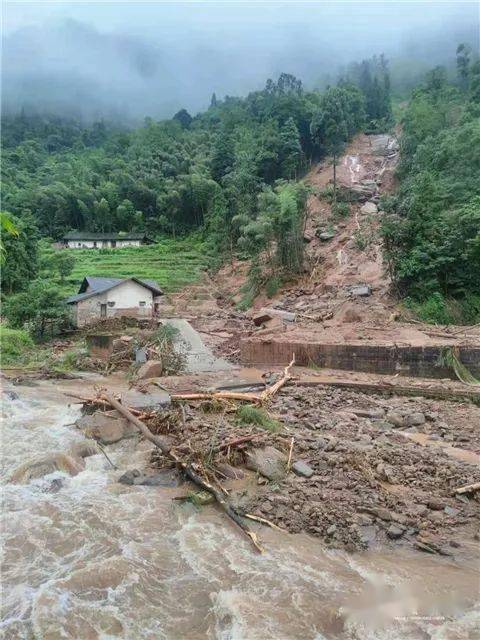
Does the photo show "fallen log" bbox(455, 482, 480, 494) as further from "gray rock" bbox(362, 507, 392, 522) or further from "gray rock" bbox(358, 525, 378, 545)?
"gray rock" bbox(358, 525, 378, 545)

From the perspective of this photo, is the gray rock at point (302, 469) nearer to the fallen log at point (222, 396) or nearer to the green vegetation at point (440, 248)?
the fallen log at point (222, 396)

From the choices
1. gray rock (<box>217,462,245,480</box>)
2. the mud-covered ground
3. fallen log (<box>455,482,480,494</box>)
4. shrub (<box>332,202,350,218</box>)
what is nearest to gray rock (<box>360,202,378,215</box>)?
shrub (<box>332,202,350,218</box>)

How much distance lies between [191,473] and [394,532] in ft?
10.9

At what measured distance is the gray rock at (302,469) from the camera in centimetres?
799

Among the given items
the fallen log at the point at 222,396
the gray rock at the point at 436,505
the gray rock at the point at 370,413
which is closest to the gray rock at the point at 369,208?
the gray rock at the point at 370,413

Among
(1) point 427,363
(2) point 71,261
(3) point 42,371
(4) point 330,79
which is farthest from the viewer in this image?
(4) point 330,79

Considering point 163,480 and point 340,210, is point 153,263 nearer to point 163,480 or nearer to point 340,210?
point 340,210

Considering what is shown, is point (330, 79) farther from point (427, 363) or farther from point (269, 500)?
point (269, 500)

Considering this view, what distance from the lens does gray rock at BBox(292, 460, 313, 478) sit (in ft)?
26.2

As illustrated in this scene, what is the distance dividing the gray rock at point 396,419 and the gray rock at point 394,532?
492 cm

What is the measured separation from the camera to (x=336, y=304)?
2628 centimetres

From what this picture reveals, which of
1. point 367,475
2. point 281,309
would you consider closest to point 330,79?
point 281,309

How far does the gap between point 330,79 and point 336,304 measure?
346ft

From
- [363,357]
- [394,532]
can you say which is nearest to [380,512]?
[394,532]
